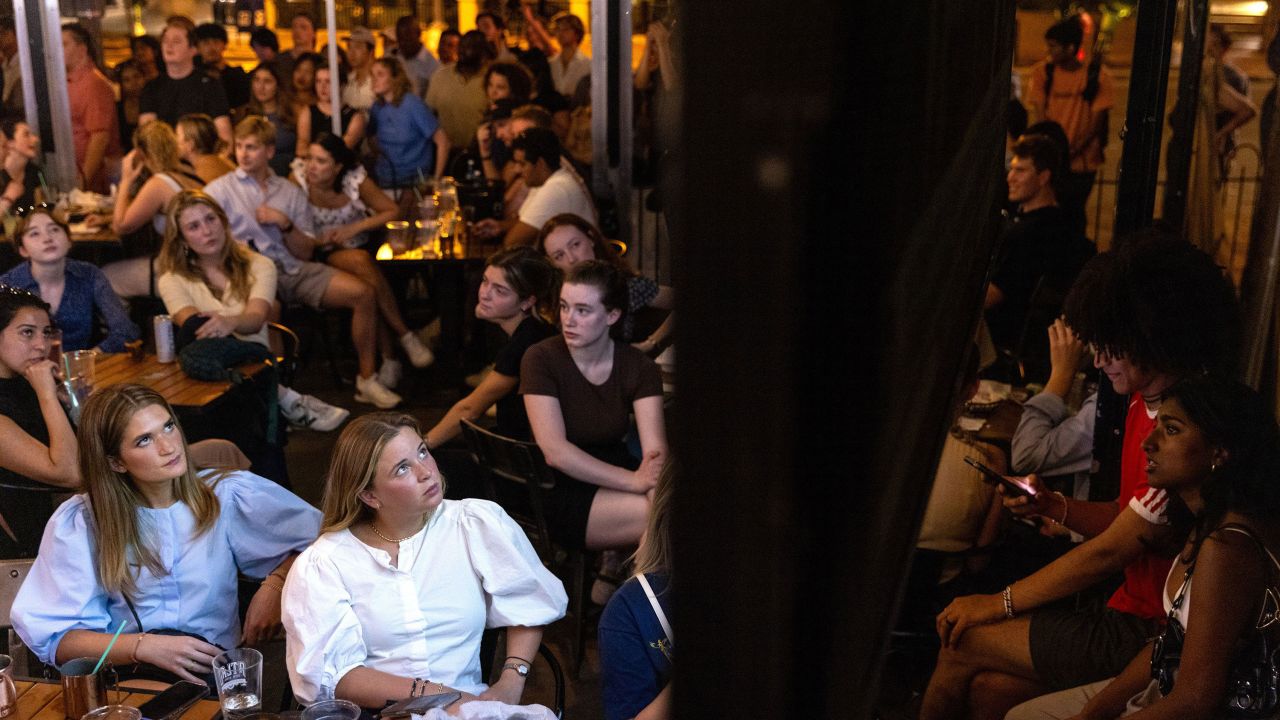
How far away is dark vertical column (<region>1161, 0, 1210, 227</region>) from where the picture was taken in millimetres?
2949

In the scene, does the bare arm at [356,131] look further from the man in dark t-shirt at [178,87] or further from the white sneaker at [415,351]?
the white sneaker at [415,351]

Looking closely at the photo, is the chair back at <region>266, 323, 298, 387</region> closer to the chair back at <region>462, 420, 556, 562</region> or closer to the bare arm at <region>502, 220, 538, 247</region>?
the bare arm at <region>502, 220, 538, 247</region>

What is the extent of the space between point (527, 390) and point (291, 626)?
57.5 inches

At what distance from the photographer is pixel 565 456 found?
156 inches

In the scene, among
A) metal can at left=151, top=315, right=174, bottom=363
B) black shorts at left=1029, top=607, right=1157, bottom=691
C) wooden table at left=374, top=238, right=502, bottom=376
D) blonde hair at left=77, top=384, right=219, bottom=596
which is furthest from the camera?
wooden table at left=374, top=238, right=502, bottom=376

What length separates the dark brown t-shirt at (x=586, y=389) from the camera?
4.09 m

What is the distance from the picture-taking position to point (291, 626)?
2.79m

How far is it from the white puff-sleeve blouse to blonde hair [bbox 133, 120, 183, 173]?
14.9ft

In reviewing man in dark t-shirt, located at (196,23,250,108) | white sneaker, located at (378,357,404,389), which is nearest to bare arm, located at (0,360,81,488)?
white sneaker, located at (378,357,404,389)

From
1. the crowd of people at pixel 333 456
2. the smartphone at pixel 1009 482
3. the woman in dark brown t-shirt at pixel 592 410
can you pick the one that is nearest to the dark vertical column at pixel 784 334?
the crowd of people at pixel 333 456

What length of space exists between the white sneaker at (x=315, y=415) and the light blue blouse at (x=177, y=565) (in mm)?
2556

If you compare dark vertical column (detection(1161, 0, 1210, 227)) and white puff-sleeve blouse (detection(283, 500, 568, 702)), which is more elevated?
dark vertical column (detection(1161, 0, 1210, 227))

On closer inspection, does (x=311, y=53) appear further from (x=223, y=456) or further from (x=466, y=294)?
(x=223, y=456)

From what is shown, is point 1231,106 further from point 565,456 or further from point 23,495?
point 23,495
